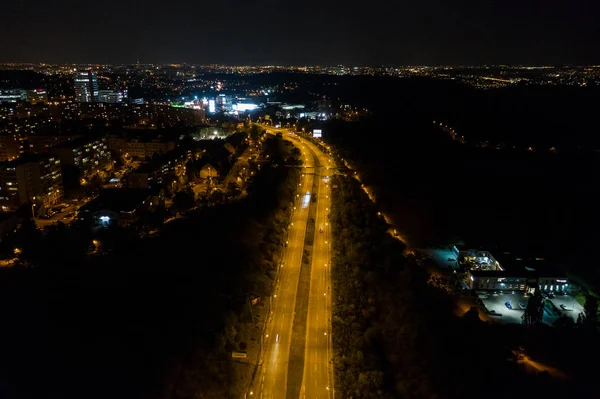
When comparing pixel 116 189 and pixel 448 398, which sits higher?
pixel 116 189

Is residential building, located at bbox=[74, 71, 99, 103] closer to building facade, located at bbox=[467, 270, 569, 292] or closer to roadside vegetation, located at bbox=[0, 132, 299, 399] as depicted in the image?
roadside vegetation, located at bbox=[0, 132, 299, 399]

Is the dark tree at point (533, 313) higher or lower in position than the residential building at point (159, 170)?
lower

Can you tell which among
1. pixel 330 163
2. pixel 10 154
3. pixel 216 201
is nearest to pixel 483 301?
pixel 216 201

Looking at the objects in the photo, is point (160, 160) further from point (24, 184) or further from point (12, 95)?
point (12, 95)

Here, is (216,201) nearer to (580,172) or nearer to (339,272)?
(339,272)

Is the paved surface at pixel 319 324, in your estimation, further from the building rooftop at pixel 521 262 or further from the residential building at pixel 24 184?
the residential building at pixel 24 184

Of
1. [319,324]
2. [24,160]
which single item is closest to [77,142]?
[24,160]

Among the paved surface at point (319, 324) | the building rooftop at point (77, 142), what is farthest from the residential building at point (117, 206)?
the paved surface at point (319, 324)
